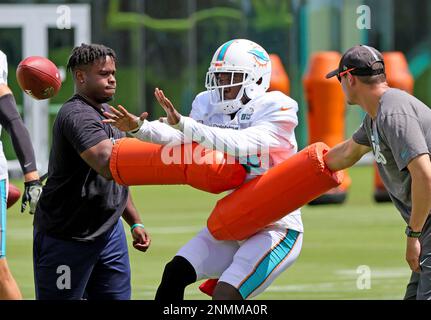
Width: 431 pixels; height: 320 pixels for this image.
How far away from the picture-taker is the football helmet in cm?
654

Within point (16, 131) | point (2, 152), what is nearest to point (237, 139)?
point (16, 131)

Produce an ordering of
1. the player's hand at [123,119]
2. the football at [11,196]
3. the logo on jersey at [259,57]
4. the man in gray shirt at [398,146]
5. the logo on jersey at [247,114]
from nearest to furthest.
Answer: the man in gray shirt at [398,146], the player's hand at [123,119], the logo on jersey at [247,114], the logo on jersey at [259,57], the football at [11,196]

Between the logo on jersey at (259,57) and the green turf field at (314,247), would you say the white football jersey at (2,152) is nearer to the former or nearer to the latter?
the logo on jersey at (259,57)

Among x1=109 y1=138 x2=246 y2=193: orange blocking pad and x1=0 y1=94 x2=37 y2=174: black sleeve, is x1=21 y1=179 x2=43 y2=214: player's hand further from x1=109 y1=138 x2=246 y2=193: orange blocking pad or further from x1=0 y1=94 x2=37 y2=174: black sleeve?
x1=109 y1=138 x2=246 y2=193: orange blocking pad

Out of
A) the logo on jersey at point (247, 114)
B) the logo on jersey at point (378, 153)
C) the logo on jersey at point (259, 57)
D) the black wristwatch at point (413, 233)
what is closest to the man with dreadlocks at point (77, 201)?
the logo on jersey at point (247, 114)

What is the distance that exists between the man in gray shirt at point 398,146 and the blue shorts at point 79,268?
59.6 inches

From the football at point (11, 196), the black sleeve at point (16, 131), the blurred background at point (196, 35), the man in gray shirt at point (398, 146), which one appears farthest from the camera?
the blurred background at point (196, 35)

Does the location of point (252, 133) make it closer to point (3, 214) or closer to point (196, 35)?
point (3, 214)

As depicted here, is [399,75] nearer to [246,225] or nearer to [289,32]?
[289,32]

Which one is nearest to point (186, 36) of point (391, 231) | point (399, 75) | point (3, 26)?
point (3, 26)

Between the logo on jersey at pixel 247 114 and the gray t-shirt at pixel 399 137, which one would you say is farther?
the logo on jersey at pixel 247 114

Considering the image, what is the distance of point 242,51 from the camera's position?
6.59 m

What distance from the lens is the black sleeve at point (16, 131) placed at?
22.6ft
